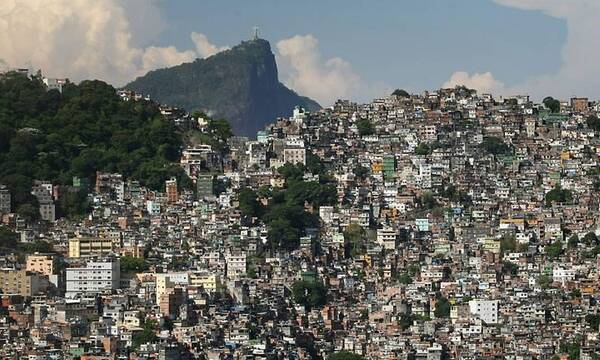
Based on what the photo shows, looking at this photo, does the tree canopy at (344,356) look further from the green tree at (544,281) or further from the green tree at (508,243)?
the green tree at (508,243)

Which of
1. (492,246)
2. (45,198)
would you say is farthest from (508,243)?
(45,198)

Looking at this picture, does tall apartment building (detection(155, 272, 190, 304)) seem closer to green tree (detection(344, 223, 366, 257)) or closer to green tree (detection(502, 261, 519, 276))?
green tree (detection(344, 223, 366, 257))

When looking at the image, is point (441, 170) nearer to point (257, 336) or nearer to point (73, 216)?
point (73, 216)

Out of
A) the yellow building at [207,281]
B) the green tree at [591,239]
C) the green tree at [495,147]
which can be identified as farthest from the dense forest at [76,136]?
the green tree at [591,239]

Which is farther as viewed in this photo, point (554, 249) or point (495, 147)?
point (495, 147)

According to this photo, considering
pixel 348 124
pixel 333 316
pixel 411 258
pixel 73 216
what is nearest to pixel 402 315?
pixel 333 316

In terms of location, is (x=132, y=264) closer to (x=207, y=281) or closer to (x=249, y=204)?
(x=207, y=281)
